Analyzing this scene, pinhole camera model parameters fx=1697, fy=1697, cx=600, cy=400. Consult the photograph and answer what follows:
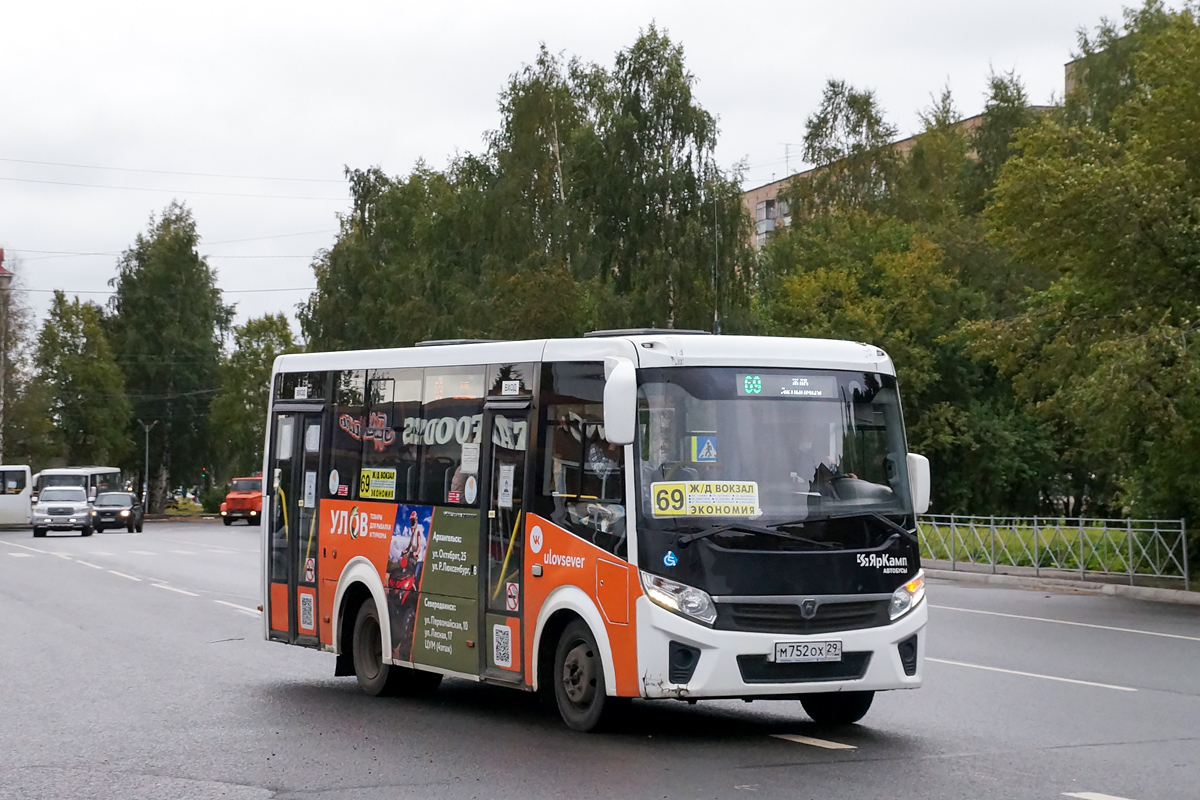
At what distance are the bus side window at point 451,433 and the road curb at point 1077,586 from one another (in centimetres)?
1567

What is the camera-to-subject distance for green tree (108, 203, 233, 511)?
318 ft

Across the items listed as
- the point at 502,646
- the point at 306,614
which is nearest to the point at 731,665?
the point at 502,646

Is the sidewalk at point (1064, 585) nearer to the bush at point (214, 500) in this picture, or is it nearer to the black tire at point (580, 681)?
the black tire at point (580, 681)

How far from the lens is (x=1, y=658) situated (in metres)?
16.6

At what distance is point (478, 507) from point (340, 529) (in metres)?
2.14

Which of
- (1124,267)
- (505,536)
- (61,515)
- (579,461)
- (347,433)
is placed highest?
(1124,267)

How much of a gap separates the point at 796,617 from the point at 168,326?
302ft

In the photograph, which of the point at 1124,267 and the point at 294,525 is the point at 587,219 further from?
the point at 294,525

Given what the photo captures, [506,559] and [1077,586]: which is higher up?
[506,559]

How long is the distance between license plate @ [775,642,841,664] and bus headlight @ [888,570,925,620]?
0.51 meters

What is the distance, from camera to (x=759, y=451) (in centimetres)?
1024

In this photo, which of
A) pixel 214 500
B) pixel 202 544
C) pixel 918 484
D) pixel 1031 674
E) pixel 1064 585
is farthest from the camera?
pixel 214 500

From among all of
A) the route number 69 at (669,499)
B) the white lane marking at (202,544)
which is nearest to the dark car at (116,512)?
the white lane marking at (202,544)

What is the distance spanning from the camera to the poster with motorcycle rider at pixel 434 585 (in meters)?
11.5
